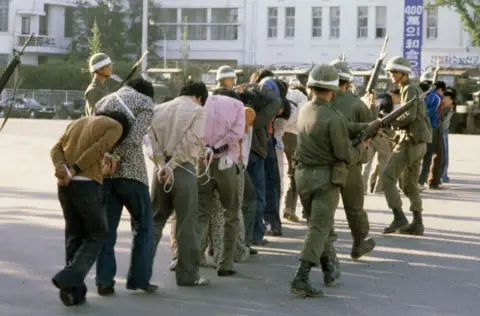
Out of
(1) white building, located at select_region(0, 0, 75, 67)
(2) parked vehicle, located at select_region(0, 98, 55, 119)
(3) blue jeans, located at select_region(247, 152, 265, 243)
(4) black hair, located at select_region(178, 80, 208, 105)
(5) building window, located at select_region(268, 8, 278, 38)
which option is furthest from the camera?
(1) white building, located at select_region(0, 0, 75, 67)

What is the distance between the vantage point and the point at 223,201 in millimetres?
10719

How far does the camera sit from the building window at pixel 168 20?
81.7 m

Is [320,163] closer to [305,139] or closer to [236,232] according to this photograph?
[305,139]

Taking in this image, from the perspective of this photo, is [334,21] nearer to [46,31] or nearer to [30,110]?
[46,31]

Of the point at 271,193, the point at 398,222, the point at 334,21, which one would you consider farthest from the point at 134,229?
the point at 334,21

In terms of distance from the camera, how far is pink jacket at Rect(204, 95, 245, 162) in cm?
1066

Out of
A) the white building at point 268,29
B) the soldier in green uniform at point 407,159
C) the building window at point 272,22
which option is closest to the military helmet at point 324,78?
the soldier in green uniform at point 407,159

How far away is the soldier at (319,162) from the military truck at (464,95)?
34.0 meters

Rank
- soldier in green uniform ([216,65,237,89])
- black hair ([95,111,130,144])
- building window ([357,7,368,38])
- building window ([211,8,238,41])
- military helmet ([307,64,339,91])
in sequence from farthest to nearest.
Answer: building window ([211,8,238,41]) → building window ([357,7,368,38]) → soldier in green uniform ([216,65,237,89]) → military helmet ([307,64,339,91]) → black hair ([95,111,130,144])

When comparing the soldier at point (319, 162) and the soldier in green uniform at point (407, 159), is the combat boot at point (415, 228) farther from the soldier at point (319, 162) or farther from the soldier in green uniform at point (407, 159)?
the soldier at point (319, 162)

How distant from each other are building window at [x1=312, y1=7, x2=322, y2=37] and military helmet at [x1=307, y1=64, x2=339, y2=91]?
218 ft

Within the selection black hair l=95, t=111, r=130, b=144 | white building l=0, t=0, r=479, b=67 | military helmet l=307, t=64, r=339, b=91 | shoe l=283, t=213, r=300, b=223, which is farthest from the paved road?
white building l=0, t=0, r=479, b=67

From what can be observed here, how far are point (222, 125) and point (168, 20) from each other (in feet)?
237

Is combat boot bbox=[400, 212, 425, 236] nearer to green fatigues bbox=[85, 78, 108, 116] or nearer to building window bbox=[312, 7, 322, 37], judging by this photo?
green fatigues bbox=[85, 78, 108, 116]
